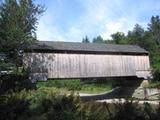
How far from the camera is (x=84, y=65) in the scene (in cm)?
3266

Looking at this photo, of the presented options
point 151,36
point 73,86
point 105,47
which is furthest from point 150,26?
point 105,47

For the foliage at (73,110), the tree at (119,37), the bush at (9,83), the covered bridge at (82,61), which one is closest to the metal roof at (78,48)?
the covered bridge at (82,61)

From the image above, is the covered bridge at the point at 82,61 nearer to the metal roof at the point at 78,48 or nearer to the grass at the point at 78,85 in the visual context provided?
the metal roof at the point at 78,48

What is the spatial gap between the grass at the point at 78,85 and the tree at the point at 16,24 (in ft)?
41.2

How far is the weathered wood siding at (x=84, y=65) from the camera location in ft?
100

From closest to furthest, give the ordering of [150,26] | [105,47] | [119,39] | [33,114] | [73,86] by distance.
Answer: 1. [33,114]
2. [105,47]
3. [73,86]
4. [119,39]
5. [150,26]


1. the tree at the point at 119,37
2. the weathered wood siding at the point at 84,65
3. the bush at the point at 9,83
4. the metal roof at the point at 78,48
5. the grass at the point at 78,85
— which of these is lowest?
the grass at the point at 78,85

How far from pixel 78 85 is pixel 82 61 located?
17360 mm

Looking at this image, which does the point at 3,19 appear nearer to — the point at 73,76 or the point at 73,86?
the point at 73,76

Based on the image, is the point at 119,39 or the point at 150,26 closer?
the point at 119,39

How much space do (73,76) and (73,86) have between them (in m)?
16.1

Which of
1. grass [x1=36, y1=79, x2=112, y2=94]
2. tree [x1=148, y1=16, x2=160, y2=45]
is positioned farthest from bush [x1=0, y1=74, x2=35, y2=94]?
tree [x1=148, y1=16, x2=160, y2=45]

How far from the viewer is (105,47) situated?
36188 millimetres

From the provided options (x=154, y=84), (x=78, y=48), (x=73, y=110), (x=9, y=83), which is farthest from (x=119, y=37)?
(x=73, y=110)
